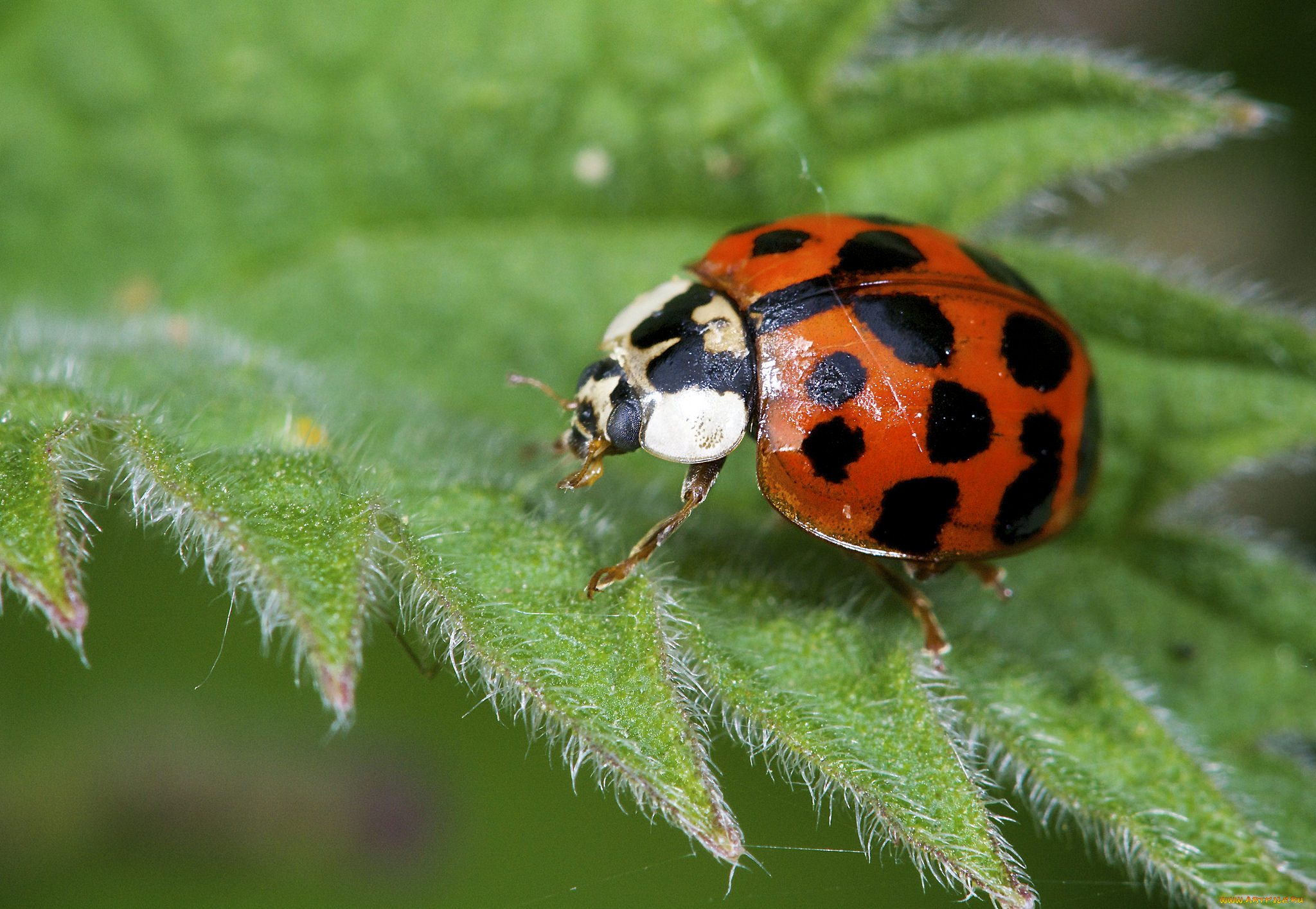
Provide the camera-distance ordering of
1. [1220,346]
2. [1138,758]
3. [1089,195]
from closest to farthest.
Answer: [1138,758] → [1220,346] → [1089,195]

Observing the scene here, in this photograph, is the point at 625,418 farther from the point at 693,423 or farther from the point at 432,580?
the point at 432,580

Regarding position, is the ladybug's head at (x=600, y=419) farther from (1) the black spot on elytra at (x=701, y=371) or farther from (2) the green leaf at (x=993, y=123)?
(2) the green leaf at (x=993, y=123)

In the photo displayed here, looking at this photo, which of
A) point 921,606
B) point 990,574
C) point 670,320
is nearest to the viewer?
point 670,320

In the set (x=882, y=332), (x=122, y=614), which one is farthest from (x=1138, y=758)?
(x=122, y=614)

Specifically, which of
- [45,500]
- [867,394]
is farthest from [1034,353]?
[45,500]

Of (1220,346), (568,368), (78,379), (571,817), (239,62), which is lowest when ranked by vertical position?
(571,817)

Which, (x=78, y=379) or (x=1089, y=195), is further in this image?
(x=1089, y=195)

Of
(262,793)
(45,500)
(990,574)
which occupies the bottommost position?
(262,793)

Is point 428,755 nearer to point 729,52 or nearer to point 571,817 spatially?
point 571,817
